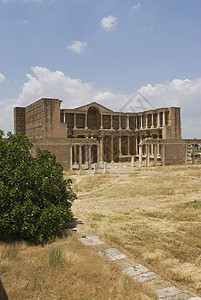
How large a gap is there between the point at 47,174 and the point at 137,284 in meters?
5.99

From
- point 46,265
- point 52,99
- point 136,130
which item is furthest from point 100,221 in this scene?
point 136,130

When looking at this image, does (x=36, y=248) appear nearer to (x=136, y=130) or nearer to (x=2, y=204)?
(x=2, y=204)

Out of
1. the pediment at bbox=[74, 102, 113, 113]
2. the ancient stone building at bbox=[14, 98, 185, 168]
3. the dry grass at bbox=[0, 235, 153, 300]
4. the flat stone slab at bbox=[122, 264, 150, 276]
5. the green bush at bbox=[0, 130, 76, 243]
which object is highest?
the pediment at bbox=[74, 102, 113, 113]

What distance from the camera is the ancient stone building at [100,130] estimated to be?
40094 millimetres

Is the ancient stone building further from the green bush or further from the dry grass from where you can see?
the dry grass

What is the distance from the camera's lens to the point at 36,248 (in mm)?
9062

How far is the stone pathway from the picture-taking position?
20.7 ft

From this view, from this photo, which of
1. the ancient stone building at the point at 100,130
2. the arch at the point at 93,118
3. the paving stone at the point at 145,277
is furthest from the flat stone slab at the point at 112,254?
the arch at the point at 93,118

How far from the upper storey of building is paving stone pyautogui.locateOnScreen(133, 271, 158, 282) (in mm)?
34718

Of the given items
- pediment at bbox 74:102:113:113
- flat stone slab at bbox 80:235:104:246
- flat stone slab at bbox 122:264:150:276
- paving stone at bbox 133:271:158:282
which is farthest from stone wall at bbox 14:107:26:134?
paving stone at bbox 133:271:158:282

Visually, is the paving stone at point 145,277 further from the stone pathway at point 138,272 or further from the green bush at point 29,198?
the green bush at point 29,198

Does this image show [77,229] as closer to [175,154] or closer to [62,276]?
[62,276]

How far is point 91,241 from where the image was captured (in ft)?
32.8

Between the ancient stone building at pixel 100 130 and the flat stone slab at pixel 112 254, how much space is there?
28.3 metres
